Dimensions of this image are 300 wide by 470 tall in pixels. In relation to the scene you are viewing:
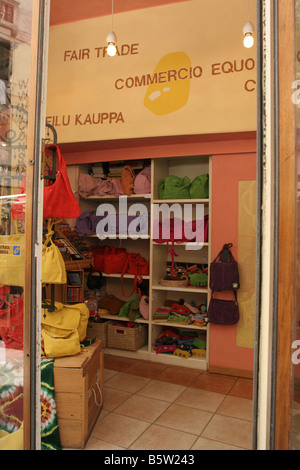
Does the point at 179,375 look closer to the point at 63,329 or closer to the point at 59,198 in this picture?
the point at 63,329

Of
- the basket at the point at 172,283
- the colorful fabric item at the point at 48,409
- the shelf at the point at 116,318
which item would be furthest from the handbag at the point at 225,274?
the colorful fabric item at the point at 48,409

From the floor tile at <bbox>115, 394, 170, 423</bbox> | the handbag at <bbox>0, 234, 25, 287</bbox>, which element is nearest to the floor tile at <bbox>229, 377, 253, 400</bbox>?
the floor tile at <bbox>115, 394, 170, 423</bbox>

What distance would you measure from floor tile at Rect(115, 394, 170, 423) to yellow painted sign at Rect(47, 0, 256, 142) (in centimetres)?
262

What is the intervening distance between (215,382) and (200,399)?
0.44 meters

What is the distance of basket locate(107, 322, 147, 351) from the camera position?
14.1 ft

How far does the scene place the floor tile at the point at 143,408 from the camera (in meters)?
2.90

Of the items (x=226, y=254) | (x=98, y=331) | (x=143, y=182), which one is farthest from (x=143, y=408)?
(x=143, y=182)

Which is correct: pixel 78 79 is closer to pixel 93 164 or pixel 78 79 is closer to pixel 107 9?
pixel 107 9

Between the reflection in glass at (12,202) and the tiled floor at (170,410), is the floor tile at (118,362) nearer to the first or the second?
the tiled floor at (170,410)
